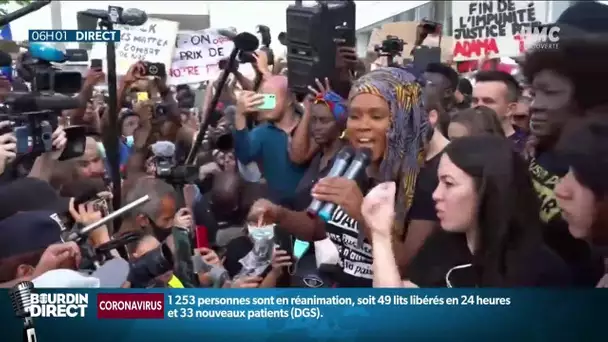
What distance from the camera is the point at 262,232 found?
3150mm

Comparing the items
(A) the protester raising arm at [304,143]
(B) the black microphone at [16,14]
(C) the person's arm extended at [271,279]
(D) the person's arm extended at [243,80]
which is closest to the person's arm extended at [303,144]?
(A) the protester raising arm at [304,143]

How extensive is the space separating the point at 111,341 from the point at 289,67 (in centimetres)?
125

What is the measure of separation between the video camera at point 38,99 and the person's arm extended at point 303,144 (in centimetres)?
84

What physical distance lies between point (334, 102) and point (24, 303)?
1.37 meters

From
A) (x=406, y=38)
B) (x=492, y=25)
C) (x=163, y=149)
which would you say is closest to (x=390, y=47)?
(x=406, y=38)

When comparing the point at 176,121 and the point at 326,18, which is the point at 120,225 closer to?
the point at 176,121

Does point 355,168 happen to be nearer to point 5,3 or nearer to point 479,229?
point 479,229

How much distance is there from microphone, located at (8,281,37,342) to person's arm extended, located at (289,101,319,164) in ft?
3.62

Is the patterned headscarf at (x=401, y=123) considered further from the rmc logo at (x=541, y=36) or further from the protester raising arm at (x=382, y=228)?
the rmc logo at (x=541, y=36)

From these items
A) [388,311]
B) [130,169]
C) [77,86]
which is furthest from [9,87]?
[388,311]

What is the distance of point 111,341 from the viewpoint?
3133mm

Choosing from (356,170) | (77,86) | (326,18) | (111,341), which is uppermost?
(326,18)

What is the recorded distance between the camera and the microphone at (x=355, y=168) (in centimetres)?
306

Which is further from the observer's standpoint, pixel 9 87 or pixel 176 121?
pixel 176 121
